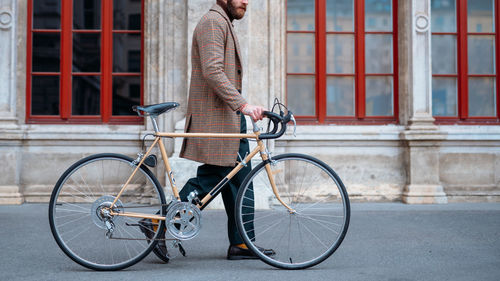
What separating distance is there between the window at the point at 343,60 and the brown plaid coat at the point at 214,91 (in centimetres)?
404

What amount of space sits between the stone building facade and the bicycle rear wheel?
335 centimetres

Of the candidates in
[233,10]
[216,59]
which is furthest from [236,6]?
[216,59]

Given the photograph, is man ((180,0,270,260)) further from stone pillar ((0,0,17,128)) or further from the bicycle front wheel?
stone pillar ((0,0,17,128))


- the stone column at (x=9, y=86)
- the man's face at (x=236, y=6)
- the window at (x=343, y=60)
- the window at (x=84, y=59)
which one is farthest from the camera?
the window at (x=343, y=60)

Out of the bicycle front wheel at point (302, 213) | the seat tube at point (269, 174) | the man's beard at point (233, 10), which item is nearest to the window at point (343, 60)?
the bicycle front wheel at point (302, 213)

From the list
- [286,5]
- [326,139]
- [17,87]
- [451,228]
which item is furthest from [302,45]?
[17,87]

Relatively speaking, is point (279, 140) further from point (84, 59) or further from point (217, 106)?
point (217, 106)

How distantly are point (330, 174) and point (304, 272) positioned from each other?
0.70 m

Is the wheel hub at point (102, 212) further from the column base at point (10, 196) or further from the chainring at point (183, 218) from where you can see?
the column base at point (10, 196)

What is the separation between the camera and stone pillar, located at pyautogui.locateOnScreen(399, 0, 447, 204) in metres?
7.47

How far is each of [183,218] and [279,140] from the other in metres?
4.02

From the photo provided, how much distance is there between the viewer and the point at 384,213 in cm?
655

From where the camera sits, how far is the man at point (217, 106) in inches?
149

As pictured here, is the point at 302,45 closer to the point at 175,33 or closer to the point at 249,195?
the point at 175,33
